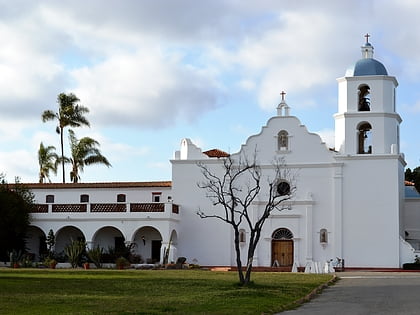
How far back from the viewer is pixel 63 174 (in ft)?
221

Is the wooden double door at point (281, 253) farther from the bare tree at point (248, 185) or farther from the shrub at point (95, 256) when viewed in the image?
the shrub at point (95, 256)

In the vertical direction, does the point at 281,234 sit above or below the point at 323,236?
above

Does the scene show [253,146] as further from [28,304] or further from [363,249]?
[28,304]

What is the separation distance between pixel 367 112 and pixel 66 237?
20.9m

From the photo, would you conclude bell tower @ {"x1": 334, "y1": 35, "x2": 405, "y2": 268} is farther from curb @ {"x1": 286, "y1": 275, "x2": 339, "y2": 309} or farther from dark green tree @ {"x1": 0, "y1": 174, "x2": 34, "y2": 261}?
dark green tree @ {"x1": 0, "y1": 174, "x2": 34, "y2": 261}

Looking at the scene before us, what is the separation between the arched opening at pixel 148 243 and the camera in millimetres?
54531

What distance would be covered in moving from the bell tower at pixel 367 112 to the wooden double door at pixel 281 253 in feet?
21.5

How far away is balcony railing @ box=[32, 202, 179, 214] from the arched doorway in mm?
6398

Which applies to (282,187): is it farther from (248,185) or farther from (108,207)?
(108,207)

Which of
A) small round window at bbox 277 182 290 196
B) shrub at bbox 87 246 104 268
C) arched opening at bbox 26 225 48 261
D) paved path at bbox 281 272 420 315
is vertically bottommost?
paved path at bbox 281 272 420 315

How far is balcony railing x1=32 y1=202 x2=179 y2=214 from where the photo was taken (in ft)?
173

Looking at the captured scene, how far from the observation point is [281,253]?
5250 centimetres

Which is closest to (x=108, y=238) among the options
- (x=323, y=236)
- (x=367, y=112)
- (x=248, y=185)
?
(x=248, y=185)

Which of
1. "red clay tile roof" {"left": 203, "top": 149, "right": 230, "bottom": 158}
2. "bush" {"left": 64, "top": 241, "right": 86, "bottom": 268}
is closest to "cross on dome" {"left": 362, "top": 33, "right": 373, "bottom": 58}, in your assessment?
"red clay tile roof" {"left": 203, "top": 149, "right": 230, "bottom": 158}
